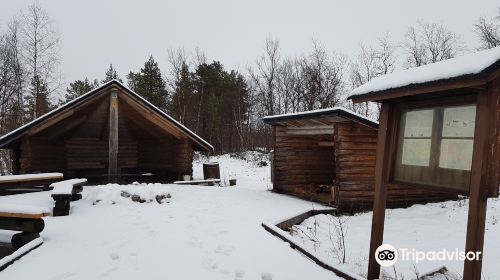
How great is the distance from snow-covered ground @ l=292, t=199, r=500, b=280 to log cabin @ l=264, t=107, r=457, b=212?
57 cm

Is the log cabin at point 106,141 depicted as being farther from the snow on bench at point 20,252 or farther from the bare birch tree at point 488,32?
the bare birch tree at point 488,32

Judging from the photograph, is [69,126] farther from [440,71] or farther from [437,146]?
[440,71]

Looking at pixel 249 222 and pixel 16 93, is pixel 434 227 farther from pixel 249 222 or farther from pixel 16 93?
pixel 16 93

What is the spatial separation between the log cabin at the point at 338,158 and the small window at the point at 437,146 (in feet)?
15.7

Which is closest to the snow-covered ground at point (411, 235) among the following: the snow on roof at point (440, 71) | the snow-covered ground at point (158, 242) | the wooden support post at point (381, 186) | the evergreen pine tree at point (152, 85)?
the wooden support post at point (381, 186)

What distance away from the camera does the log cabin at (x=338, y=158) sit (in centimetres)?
988

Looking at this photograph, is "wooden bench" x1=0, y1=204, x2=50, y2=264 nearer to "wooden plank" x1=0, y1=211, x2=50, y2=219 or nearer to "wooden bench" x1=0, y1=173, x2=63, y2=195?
"wooden plank" x1=0, y1=211, x2=50, y2=219

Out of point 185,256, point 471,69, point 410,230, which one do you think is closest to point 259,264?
point 185,256

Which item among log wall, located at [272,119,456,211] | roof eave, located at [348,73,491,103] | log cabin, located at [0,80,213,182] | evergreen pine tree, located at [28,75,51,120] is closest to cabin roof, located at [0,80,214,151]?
log cabin, located at [0,80,213,182]

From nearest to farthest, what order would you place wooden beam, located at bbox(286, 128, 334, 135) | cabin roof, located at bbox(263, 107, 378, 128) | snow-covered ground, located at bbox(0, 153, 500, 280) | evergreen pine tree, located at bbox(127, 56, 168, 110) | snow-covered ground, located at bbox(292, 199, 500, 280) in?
snow-covered ground, located at bbox(0, 153, 500, 280) → snow-covered ground, located at bbox(292, 199, 500, 280) → cabin roof, located at bbox(263, 107, 378, 128) → wooden beam, located at bbox(286, 128, 334, 135) → evergreen pine tree, located at bbox(127, 56, 168, 110)

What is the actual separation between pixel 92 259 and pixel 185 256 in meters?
1.33

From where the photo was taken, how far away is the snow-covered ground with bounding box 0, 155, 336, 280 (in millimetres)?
4391

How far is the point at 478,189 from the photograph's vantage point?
11.3 feet

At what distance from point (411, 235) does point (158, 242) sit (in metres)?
5.84
